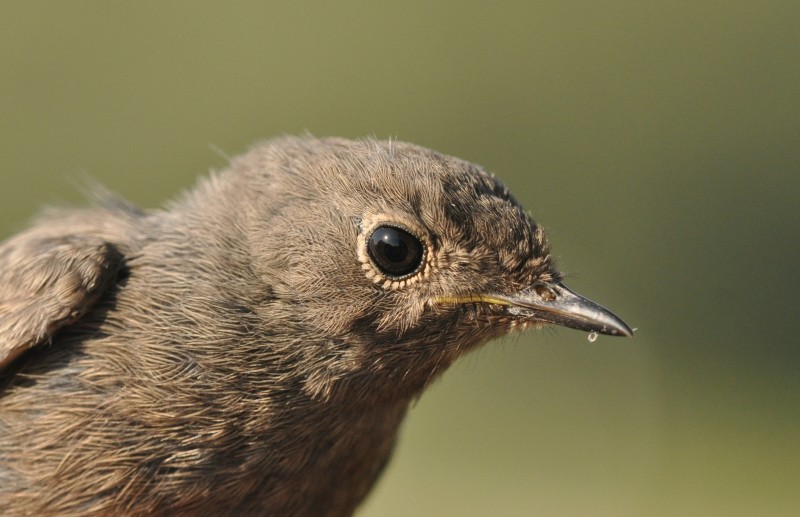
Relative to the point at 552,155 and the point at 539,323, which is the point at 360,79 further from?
the point at 539,323

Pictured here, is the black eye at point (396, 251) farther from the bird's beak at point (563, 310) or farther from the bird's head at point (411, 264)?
the bird's beak at point (563, 310)

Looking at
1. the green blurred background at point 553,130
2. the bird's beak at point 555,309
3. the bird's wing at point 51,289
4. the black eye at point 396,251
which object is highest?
the green blurred background at point 553,130

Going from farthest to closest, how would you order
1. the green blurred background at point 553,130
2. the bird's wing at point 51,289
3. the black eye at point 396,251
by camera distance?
1. the green blurred background at point 553,130
2. the bird's wing at point 51,289
3. the black eye at point 396,251

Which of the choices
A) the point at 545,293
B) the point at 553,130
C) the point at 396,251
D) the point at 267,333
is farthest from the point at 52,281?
the point at 553,130

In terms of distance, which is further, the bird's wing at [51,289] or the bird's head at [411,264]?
the bird's wing at [51,289]

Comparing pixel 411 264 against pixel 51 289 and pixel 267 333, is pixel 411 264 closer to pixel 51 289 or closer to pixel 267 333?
pixel 267 333

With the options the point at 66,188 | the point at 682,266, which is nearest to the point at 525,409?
the point at 682,266

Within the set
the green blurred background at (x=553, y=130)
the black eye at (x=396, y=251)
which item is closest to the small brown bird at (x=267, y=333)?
the black eye at (x=396, y=251)
